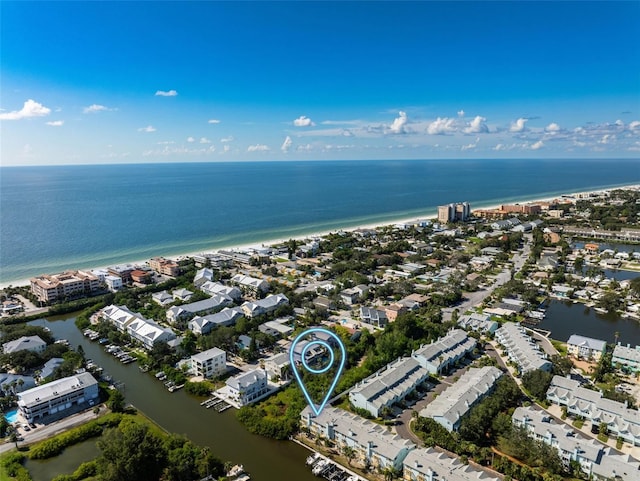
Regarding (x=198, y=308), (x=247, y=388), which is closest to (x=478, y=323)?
(x=247, y=388)

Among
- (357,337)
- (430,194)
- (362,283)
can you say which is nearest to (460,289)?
(362,283)

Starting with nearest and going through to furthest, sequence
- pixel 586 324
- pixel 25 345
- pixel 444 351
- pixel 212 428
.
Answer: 1. pixel 212 428
2. pixel 444 351
3. pixel 25 345
4. pixel 586 324

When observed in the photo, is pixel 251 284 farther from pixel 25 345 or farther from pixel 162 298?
pixel 25 345

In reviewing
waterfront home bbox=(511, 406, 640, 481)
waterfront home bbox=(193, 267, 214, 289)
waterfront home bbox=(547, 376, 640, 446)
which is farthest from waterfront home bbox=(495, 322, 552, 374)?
waterfront home bbox=(193, 267, 214, 289)

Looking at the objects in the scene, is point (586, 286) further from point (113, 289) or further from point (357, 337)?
point (113, 289)

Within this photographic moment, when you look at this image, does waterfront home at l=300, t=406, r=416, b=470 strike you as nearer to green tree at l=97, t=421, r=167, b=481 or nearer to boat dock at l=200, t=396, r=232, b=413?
boat dock at l=200, t=396, r=232, b=413

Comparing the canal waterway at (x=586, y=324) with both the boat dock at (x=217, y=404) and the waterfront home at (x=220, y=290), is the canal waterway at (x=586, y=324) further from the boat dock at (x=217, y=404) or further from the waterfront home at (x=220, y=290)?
the waterfront home at (x=220, y=290)
